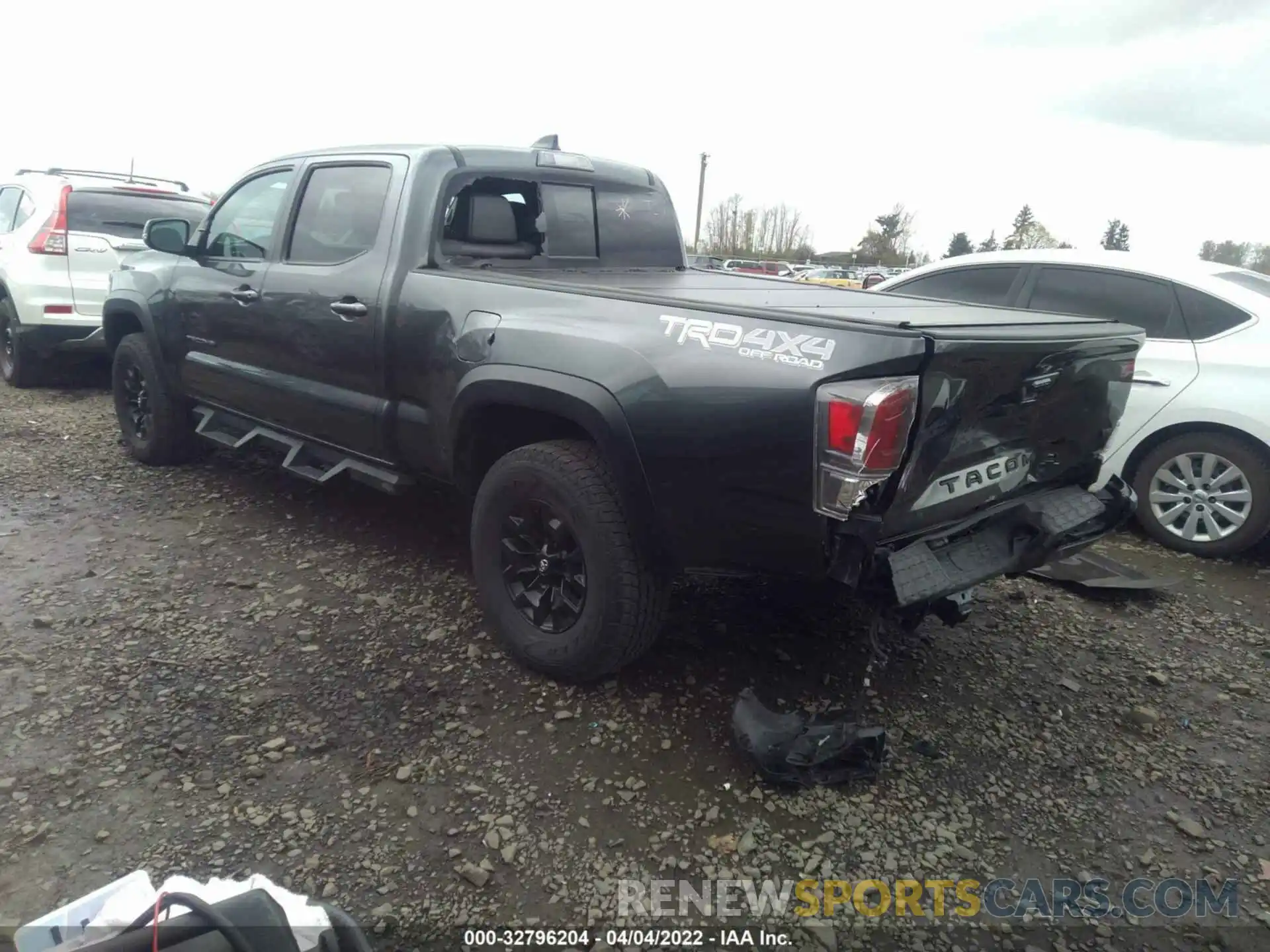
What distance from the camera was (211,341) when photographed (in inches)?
179

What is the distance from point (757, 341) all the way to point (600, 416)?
1.86 feet

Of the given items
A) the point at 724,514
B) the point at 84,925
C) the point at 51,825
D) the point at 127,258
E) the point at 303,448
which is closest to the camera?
the point at 84,925

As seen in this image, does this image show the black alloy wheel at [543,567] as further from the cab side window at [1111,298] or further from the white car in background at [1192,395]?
the cab side window at [1111,298]

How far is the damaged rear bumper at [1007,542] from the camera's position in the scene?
2.43 meters

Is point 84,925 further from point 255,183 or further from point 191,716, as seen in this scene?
point 255,183

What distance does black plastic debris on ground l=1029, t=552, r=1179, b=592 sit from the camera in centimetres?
403

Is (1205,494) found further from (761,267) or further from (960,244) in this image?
(960,244)

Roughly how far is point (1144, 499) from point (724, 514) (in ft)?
11.2

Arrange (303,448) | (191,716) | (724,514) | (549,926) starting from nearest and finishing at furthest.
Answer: (549,926)
(724,514)
(191,716)
(303,448)

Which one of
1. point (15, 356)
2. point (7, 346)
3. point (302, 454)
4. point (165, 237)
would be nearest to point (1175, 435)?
point (302, 454)

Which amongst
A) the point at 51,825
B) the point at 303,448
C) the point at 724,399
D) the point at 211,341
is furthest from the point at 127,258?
the point at 724,399

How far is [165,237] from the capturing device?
4.62m

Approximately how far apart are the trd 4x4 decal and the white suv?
5.90 metres

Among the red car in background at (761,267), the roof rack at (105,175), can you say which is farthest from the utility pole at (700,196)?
the roof rack at (105,175)
